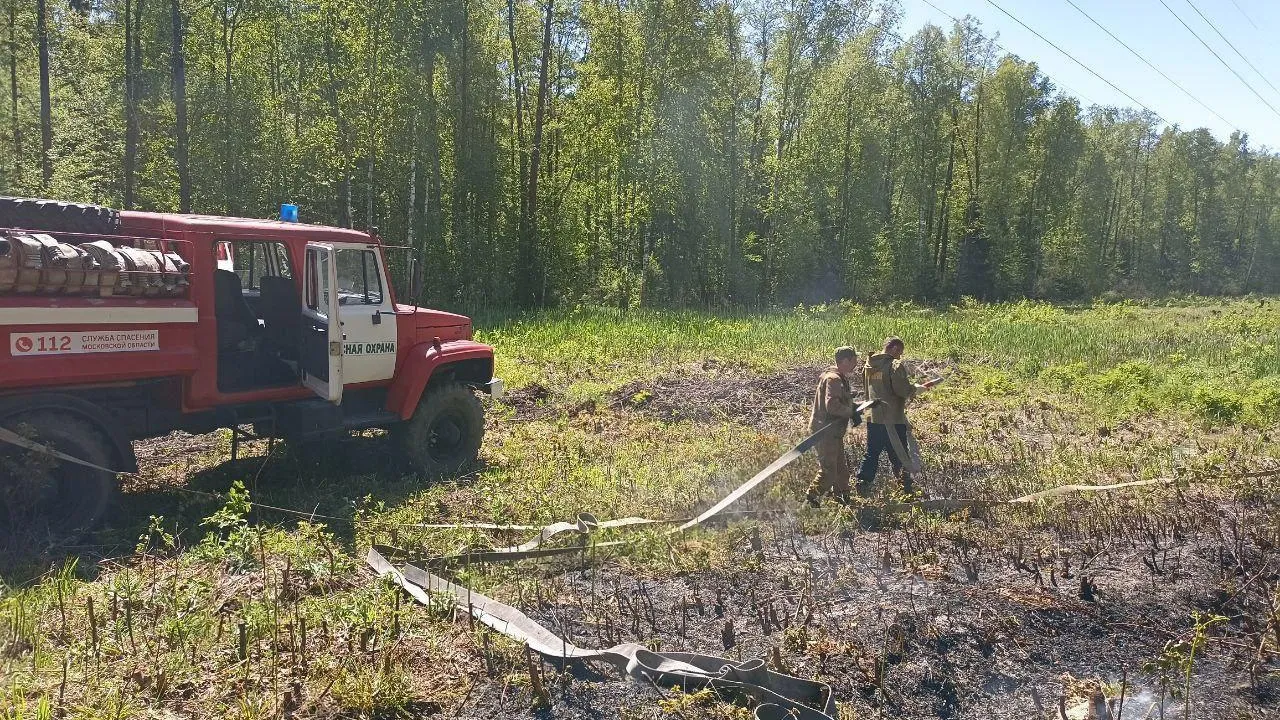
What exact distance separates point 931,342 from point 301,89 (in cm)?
1995

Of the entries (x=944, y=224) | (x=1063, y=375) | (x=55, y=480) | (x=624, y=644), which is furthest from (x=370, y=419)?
(x=944, y=224)

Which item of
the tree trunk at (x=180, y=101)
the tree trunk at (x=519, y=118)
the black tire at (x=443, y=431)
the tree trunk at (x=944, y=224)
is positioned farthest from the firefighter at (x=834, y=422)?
the tree trunk at (x=944, y=224)

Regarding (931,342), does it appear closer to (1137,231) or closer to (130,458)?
(130,458)

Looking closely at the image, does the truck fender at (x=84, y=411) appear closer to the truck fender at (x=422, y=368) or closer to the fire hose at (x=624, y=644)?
the fire hose at (x=624, y=644)

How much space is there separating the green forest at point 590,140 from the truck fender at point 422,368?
2.66 ft

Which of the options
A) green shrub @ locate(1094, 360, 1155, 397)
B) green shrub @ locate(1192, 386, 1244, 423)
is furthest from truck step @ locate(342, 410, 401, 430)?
green shrub @ locate(1094, 360, 1155, 397)

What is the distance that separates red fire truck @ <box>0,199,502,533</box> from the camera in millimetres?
5613

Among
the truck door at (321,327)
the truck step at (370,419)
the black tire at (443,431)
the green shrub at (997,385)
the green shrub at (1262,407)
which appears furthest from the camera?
the green shrub at (997,385)

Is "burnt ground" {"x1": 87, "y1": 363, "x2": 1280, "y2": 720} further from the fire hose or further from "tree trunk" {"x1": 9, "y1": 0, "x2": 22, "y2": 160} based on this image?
"tree trunk" {"x1": 9, "y1": 0, "x2": 22, "y2": 160}

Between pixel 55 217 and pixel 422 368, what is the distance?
3.07 metres

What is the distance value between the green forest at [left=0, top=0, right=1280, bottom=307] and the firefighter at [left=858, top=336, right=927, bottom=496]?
427 cm

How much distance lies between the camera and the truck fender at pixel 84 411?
559 cm

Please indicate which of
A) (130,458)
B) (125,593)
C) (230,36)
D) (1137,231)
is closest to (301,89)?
(230,36)

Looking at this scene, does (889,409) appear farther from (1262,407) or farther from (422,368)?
(1262,407)
